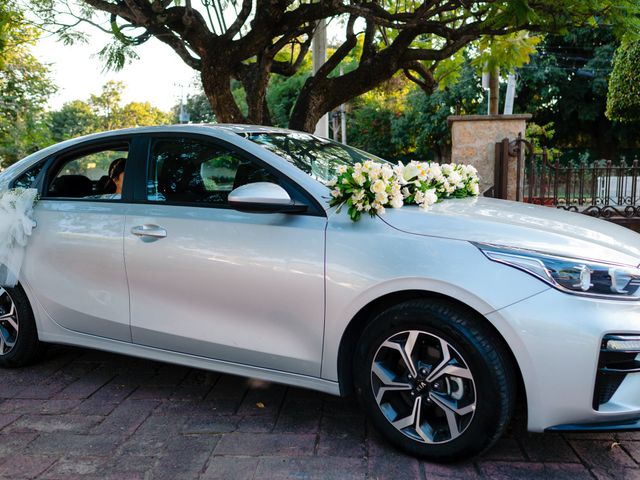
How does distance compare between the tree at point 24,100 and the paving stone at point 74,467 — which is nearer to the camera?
the paving stone at point 74,467

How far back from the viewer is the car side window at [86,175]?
392 centimetres

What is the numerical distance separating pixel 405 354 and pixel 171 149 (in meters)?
1.87

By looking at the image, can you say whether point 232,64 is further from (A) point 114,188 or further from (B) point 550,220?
(B) point 550,220

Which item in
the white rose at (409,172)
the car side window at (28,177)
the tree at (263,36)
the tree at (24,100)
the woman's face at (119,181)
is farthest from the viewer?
the tree at (24,100)

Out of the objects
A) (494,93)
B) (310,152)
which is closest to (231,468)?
(310,152)

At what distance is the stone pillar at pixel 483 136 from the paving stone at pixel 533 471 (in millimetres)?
5135

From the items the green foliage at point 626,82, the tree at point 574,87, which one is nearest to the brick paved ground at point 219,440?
the green foliage at point 626,82

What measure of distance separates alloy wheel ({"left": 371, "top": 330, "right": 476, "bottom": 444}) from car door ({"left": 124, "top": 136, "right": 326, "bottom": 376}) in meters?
0.36

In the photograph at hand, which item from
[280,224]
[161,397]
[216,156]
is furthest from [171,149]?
[161,397]

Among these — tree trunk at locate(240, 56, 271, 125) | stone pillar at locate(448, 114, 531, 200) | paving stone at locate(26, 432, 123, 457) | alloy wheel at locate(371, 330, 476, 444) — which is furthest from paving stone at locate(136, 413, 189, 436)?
stone pillar at locate(448, 114, 531, 200)

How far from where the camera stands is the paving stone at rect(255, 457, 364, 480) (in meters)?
2.62

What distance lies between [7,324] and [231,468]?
2228mm

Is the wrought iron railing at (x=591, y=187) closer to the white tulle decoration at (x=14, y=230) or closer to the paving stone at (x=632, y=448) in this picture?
the paving stone at (x=632, y=448)

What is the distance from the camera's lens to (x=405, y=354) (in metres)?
2.67
